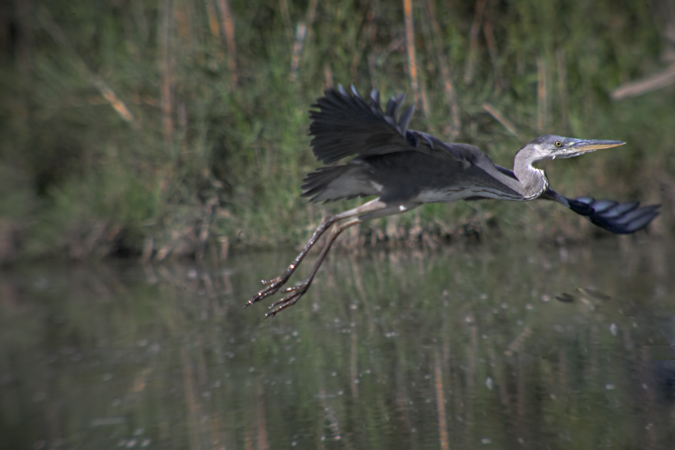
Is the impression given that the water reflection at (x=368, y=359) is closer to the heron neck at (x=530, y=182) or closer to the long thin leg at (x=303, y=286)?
the long thin leg at (x=303, y=286)

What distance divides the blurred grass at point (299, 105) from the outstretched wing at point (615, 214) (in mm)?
2679

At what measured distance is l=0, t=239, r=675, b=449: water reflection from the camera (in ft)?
12.2

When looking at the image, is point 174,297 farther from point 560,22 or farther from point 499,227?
point 560,22

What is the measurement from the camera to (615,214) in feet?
16.9

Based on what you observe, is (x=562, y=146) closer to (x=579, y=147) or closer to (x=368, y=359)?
(x=579, y=147)

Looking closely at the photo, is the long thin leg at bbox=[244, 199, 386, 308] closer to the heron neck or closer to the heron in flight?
the heron in flight

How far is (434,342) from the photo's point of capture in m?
4.99

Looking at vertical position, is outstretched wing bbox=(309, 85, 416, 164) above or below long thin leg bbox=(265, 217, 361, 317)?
above

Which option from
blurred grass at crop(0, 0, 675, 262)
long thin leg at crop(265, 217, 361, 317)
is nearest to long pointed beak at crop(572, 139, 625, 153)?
long thin leg at crop(265, 217, 361, 317)

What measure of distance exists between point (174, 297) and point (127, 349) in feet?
4.97

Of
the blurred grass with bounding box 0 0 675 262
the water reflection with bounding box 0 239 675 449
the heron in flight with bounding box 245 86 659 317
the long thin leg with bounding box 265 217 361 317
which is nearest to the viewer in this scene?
the water reflection with bounding box 0 239 675 449

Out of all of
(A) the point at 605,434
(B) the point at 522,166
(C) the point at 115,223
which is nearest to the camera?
(A) the point at 605,434

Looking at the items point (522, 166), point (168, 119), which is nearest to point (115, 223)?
point (168, 119)

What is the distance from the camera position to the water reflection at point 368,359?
3.72 metres
